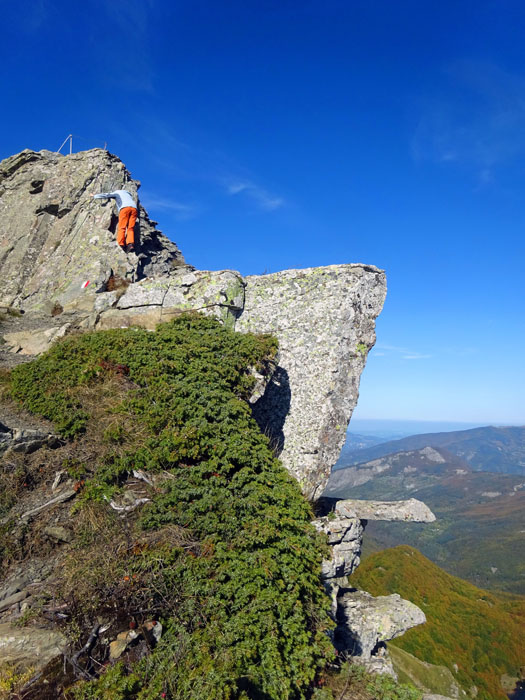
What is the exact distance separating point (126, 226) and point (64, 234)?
4.73 meters

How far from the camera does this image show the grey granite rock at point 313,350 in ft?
43.4

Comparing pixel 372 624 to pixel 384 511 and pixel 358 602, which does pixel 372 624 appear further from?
pixel 384 511

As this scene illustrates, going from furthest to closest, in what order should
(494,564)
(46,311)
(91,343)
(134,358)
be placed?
(494,564), (46,311), (91,343), (134,358)

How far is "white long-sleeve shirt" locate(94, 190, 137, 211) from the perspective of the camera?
1838 cm

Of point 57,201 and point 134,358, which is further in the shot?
point 57,201

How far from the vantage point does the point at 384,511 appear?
53.0ft

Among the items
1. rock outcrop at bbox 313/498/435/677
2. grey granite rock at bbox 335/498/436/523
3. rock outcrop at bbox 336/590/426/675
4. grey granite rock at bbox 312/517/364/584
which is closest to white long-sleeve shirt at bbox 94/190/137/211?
rock outcrop at bbox 313/498/435/677

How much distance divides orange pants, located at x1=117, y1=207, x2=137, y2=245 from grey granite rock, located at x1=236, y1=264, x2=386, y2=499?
7.22m

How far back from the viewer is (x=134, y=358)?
10.6m

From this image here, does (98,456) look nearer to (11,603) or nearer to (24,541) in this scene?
(24,541)

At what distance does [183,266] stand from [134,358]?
1279cm

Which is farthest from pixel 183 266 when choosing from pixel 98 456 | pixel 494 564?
pixel 494 564

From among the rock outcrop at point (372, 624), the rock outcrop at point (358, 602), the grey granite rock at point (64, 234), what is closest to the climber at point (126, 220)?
the grey granite rock at point (64, 234)

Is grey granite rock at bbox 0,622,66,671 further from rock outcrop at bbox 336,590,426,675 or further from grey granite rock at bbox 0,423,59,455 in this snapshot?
rock outcrop at bbox 336,590,426,675
